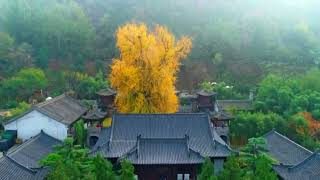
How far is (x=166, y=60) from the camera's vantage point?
112 feet

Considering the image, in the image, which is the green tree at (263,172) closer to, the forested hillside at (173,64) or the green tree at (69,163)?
the forested hillside at (173,64)

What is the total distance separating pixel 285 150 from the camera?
2603 centimetres

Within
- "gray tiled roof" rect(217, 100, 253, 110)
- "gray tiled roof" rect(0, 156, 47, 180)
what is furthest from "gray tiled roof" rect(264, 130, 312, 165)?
"gray tiled roof" rect(0, 156, 47, 180)

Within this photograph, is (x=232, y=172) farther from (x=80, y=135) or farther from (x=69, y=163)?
(x=80, y=135)

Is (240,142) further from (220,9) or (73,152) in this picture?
(220,9)

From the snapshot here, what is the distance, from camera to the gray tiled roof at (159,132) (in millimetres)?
25047

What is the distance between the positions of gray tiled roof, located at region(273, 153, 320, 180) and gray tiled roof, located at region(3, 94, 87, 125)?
15016 mm

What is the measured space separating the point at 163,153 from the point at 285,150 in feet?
22.3

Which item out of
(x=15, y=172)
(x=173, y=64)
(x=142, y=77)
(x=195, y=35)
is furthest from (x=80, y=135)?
(x=195, y=35)

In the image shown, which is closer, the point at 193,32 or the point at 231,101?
the point at 231,101

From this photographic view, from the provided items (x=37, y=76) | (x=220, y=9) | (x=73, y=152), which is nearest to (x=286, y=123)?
(x=73, y=152)

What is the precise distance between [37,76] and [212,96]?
16.2 m

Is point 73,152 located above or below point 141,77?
below

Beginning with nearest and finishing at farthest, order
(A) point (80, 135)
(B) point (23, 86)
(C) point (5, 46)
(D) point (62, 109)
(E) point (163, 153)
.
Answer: (E) point (163, 153)
(A) point (80, 135)
(D) point (62, 109)
(B) point (23, 86)
(C) point (5, 46)
